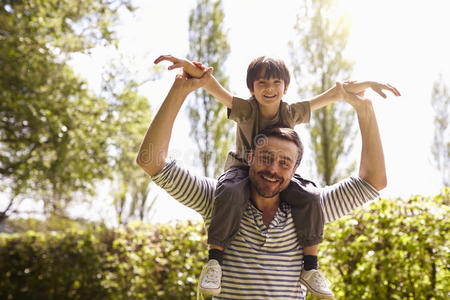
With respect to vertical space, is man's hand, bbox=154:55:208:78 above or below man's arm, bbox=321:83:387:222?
above

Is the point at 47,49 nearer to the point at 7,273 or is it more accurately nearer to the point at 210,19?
the point at 7,273

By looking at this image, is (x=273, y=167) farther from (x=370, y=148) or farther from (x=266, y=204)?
(x=370, y=148)

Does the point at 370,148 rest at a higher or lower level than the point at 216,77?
lower

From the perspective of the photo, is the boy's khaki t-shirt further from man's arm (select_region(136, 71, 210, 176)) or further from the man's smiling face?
man's arm (select_region(136, 71, 210, 176))

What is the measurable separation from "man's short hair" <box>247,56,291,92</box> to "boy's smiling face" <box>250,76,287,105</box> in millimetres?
19

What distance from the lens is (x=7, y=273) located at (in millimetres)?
6789

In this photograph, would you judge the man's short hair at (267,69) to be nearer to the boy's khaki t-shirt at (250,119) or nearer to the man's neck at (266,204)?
the boy's khaki t-shirt at (250,119)

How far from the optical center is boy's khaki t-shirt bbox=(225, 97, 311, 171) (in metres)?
1.98

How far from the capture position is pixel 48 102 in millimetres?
6520

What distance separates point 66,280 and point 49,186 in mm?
2593

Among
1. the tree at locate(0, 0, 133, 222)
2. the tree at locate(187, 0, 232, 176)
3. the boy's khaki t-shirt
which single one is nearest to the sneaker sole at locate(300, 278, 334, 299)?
the boy's khaki t-shirt

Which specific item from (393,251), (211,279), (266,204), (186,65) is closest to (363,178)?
(266,204)

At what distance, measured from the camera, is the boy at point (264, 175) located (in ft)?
5.12

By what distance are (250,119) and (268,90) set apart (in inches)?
7.2
